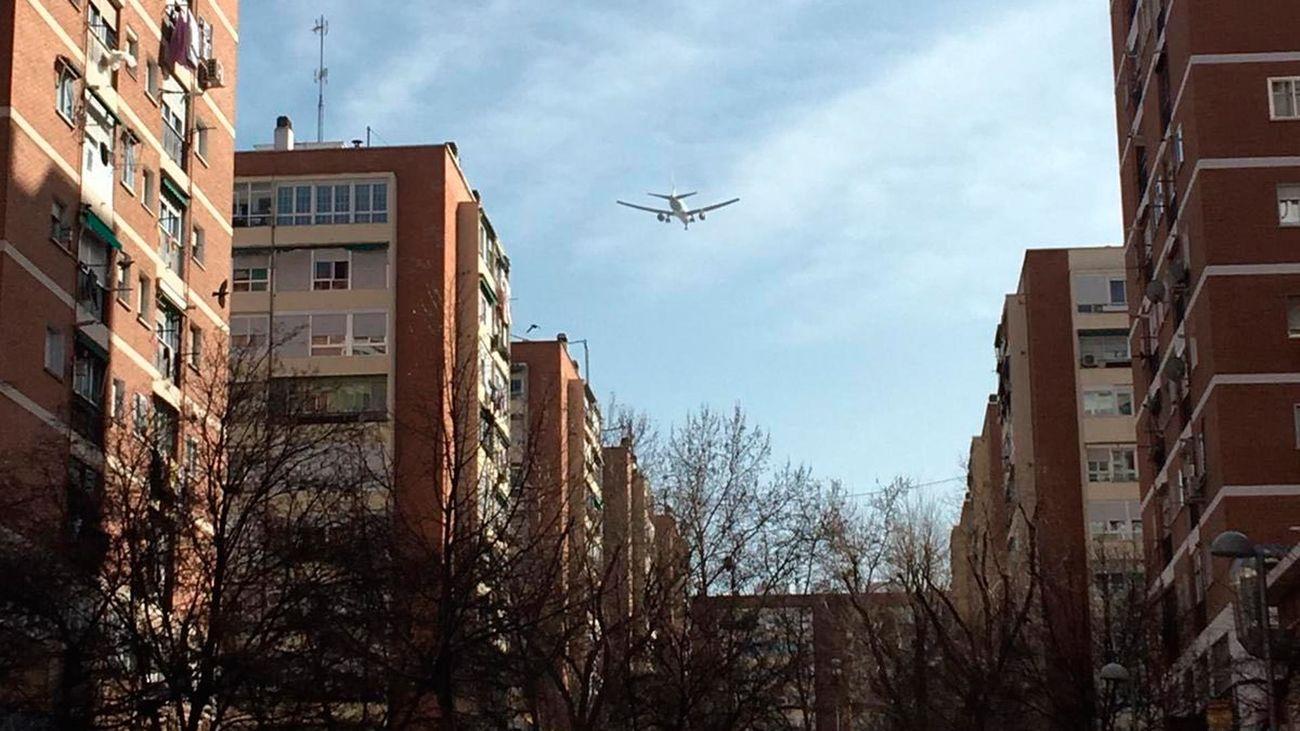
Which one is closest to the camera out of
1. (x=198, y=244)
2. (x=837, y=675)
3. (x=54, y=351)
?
(x=54, y=351)

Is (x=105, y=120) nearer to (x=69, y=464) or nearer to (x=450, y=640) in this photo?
(x=69, y=464)

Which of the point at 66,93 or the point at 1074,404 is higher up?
the point at 66,93

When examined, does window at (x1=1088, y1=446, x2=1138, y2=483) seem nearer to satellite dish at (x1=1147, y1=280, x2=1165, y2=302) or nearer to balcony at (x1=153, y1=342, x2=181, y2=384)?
satellite dish at (x1=1147, y1=280, x2=1165, y2=302)

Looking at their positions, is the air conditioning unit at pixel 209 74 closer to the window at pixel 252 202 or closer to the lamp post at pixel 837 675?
the window at pixel 252 202

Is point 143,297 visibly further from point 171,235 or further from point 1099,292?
point 1099,292

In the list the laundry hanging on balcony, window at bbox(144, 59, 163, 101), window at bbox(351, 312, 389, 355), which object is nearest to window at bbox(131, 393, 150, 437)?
window at bbox(144, 59, 163, 101)

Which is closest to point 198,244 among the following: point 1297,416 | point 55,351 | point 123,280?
point 123,280
